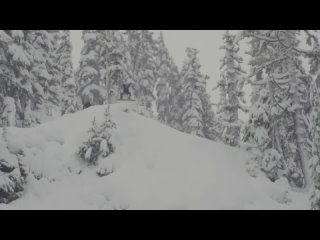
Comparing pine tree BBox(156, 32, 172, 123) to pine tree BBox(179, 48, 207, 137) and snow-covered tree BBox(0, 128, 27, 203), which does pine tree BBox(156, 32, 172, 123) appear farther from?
snow-covered tree BBox(0, 128, 27, 203)

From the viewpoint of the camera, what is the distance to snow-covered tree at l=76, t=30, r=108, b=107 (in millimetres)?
39375

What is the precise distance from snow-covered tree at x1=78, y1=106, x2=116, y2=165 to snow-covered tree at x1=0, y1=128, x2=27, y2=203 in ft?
8.65

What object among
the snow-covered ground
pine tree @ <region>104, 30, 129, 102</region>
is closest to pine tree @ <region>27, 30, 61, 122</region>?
pine tree @ <region>104, 30, 129, 102</region>

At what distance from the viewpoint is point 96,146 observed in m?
17.1

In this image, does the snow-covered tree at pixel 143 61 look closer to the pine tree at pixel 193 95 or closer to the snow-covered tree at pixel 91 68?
the pine tree at pixel 193 95

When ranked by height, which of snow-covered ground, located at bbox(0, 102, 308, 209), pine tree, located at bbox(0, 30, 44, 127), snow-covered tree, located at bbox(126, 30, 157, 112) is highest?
snow-covered tree, located at bbox(126, 30, 157, 112)

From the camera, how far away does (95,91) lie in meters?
39.9

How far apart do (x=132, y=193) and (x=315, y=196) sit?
612 centimetres

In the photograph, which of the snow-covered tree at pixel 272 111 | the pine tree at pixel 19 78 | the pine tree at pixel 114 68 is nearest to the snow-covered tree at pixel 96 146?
the snow-covered tree at pixel 272 111

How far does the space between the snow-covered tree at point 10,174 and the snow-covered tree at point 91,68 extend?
954 inches

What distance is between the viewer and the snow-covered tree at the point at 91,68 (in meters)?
39.4

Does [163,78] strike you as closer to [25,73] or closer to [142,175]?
[25,73]

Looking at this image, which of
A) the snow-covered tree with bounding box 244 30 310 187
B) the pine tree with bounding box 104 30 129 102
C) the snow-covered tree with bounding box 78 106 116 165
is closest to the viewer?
the snow-covered tree with bounding box 78 106 116 165
